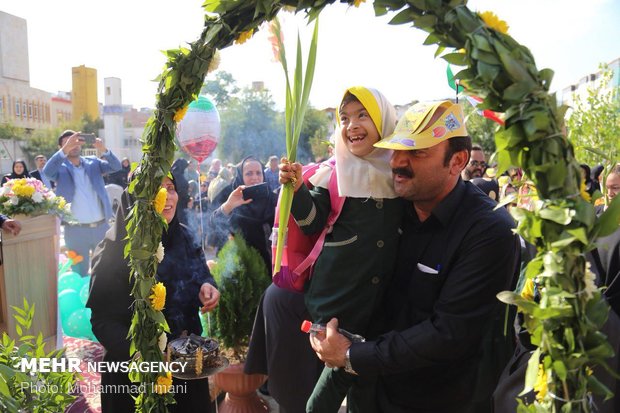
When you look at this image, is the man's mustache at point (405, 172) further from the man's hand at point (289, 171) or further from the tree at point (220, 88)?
the tree at point (220, 88)

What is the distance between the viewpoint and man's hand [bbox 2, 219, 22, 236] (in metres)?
4.48

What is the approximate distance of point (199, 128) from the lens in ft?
16.4

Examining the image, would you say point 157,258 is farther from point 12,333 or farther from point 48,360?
point 12,333

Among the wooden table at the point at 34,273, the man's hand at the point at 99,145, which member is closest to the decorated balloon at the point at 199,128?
the wooden table at the point at 34,273

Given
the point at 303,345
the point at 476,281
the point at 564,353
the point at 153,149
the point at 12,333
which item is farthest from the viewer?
the point at 12,333

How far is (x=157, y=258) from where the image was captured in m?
2.07

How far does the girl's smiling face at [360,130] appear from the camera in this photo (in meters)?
2.22

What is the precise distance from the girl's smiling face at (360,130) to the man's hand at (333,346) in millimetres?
807

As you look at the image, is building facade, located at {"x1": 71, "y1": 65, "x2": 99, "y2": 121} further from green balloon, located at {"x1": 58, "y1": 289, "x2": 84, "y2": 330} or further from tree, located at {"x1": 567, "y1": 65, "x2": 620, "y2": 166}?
green balloon, located at {"x1": 58, "y1": 289, "x2": 84, "y2": 330}

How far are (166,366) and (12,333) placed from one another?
10.9ft

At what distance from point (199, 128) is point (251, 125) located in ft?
15.7

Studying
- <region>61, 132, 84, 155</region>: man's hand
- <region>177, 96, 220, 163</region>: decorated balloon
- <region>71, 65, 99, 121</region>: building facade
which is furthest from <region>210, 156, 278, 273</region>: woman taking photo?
<region>71, 65, 99, 121</region>: building facade

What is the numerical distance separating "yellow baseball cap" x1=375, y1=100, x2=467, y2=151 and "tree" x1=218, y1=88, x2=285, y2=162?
20.5 feet

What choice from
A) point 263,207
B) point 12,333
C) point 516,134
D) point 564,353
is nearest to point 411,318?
point 564,353
